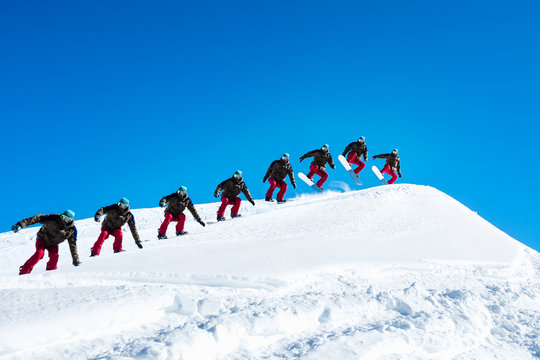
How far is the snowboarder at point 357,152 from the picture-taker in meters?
17.5

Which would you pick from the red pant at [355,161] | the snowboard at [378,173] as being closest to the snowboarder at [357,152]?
the red pant at [355,161]

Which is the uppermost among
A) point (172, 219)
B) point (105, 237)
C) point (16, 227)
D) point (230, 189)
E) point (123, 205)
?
point (230, 189)

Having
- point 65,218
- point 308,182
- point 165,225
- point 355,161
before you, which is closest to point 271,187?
point 308,182

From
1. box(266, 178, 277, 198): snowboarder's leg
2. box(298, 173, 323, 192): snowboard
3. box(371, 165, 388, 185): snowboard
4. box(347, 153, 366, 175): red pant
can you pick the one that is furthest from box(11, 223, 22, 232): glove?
box(371, 165, 388, 185): snowboard

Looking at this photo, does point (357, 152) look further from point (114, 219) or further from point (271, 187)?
point (114, 219)

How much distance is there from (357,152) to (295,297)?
39.7 ft

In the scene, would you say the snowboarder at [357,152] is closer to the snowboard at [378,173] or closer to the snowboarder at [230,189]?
the snowboard at [378,173]

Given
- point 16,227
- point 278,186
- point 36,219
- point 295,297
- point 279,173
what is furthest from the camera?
point 278,186

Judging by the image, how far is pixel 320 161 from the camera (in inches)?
625

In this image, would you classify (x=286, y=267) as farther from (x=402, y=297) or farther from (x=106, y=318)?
(x=106, y=318)

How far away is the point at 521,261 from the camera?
938cm

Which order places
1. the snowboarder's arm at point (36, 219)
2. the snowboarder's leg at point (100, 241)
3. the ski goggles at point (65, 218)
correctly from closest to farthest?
the snowboarder's arm at point (36, 219), the ski goggles at point (65, 218), the snowboarder's leg at point (100, 241)

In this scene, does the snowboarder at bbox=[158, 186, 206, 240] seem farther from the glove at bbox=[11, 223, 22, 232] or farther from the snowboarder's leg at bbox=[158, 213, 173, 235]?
the glove at bbox=[11, 223, 22, 232]

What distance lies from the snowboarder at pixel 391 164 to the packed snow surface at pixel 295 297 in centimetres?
700
